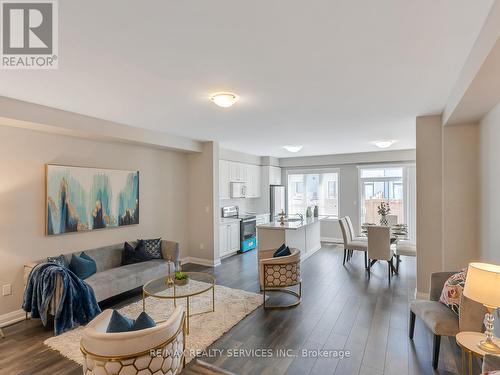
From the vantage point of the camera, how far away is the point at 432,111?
3.68m

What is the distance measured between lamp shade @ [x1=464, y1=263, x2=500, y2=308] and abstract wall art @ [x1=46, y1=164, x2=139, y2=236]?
4.52 meters

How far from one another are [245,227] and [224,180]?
131 cm

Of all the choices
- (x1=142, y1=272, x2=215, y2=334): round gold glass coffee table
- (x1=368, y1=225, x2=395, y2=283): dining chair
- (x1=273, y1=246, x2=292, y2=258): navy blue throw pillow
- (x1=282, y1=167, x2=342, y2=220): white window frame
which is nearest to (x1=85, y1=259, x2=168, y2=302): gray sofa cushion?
(x1=142, y1=272, x2=215, y2=334): round gold glass coffee table

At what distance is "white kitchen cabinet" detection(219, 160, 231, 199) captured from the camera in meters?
6.75

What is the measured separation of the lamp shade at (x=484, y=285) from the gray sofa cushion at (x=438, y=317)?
2.17 ft

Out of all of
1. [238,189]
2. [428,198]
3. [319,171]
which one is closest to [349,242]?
[428,198]

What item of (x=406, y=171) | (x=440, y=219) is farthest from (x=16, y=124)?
(x=406, y=171)

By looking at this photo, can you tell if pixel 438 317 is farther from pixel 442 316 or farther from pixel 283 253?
pixel 283 253

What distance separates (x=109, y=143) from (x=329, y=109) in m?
3.48

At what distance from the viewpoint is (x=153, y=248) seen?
4.69 meters

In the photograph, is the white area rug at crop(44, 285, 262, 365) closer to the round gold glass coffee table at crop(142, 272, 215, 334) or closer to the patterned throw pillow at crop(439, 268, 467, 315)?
the round gold glass coffee table at crop(142, 272, 215, 334)

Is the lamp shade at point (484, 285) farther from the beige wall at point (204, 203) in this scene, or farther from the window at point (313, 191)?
the window at point (313, 191)

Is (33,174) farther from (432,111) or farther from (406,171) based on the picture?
(406,171)

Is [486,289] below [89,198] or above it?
below
